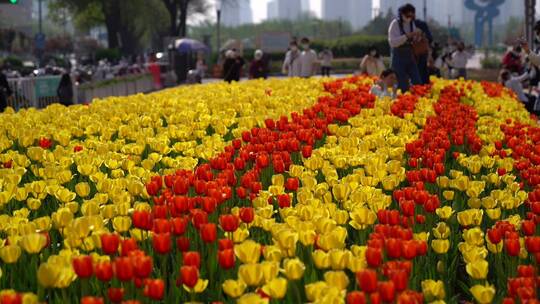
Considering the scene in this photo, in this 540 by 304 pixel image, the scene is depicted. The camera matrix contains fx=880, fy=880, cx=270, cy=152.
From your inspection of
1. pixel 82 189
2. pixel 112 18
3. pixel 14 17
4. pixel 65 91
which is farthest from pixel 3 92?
pixel 14 17

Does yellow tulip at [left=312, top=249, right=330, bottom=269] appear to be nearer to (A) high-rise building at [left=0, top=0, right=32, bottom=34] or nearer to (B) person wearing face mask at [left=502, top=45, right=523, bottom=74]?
(B) person wearing face mask at [left=502, top=45, right=523, bottom=74]

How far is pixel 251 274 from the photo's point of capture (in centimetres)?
283

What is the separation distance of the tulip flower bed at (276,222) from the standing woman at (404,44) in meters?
5.29

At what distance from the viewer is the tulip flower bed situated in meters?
2.94

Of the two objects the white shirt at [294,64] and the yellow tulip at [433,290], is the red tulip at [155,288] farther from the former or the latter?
the white shirt at [294,64]

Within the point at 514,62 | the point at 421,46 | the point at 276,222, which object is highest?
the point at 421,46

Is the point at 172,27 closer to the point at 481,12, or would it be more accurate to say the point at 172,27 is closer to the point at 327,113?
the point at 327,113

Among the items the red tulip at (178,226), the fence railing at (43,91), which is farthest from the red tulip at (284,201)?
the fence railing at (43,91)

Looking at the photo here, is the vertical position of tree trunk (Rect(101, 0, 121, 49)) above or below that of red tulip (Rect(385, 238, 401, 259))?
above

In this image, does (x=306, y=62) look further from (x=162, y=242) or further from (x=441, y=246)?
(x=162, y=242)

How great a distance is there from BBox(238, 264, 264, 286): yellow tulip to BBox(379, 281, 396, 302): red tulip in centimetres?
41

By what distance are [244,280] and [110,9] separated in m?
55.1

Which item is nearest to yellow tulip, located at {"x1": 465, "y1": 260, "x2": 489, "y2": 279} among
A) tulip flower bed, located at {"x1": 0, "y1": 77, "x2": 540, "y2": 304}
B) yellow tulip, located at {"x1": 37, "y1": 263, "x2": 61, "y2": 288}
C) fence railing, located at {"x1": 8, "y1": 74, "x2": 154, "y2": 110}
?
tulip flower bed, located at {"x1": 0, "y1": 77, "x2": 540, "y2": 304}

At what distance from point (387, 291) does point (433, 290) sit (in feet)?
1.23
